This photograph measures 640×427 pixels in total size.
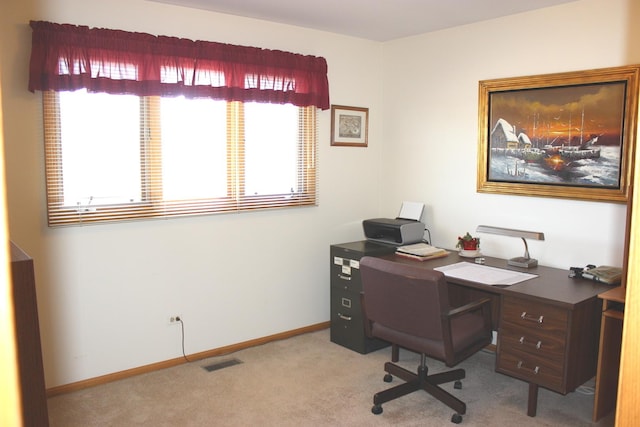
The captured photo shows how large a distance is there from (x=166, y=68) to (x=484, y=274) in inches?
92.8

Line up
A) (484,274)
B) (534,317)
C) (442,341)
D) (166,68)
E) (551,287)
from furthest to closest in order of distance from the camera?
1. (166,68)
2. (484,274)
3. (551,287)
4. (534,317)
5. (442,341)

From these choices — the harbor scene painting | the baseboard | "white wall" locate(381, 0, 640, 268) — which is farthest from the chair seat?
the baseboard

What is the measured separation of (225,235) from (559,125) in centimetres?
235

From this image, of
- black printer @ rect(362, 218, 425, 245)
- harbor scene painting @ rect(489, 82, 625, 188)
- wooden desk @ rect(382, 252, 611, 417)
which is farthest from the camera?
black printer @ rect(362, 218, 425, 245)

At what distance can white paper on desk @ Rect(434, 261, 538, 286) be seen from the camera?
120 inches

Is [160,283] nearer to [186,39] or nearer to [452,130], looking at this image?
[186,39]

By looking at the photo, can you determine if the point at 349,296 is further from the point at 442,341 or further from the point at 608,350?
the point at 608,350

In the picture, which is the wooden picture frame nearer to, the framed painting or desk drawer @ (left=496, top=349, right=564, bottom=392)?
the framed painting

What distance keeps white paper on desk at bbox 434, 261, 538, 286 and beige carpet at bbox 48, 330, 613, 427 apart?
712 millimetres

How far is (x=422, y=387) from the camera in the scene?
119 inches

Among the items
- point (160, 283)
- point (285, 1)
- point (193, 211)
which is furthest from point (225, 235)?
point (285, 1)

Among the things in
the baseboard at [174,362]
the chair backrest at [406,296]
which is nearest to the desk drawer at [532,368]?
the chair backrest at [406,296]

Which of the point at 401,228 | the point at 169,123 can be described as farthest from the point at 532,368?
the point at 169,123

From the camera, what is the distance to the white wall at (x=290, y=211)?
3039mm
